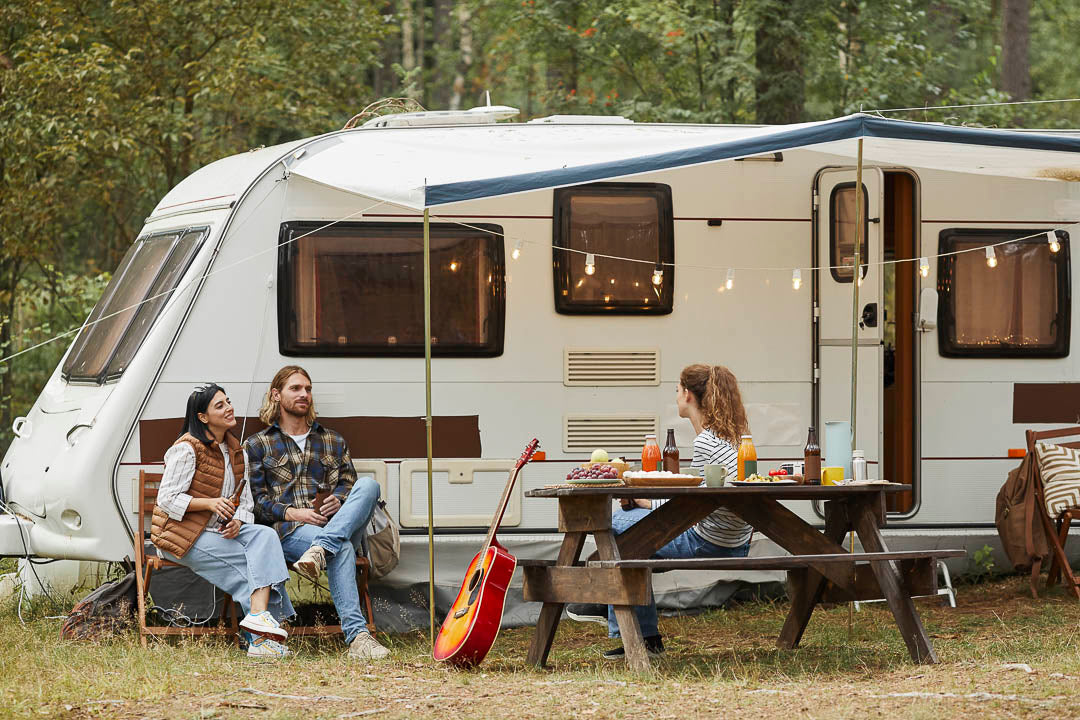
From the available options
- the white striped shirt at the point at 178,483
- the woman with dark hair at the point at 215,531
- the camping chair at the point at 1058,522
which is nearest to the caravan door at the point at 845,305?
the camping chair at the point at 1058,522

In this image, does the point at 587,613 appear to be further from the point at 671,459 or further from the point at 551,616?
the point at 671,459

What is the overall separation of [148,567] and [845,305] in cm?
378

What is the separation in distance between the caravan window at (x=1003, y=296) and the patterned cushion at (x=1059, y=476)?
1.86 feet

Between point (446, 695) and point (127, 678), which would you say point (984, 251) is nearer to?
point (446, 695)

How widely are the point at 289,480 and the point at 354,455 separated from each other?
1.44ft

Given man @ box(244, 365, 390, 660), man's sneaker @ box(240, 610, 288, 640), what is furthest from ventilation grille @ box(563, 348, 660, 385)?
man's sneaker @ box(240, 610, 288, 640)

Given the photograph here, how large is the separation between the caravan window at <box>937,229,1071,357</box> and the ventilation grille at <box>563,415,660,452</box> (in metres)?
1.78

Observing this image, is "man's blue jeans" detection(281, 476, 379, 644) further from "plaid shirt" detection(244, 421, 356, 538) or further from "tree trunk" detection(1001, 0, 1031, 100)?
"tree trunk" detection(1001, 0, 1031, 100)

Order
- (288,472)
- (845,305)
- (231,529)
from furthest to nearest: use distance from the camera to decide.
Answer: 1. (845,305)
2. (288,472)
3. (231,529)

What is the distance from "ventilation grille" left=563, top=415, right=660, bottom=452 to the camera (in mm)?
7078

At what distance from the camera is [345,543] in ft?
20.7

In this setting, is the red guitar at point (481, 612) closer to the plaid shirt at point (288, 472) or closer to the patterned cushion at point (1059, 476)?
the plaid shirt at point (288, 472)

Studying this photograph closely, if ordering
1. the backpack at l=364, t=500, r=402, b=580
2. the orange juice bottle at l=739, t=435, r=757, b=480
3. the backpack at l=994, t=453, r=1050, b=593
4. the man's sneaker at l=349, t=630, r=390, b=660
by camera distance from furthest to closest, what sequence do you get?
the backpack at l=994, t=453, r=1050, b=593 < the backpack at l=364, t=500, r=402, b=580 < the man's sneaker at l=349, t=630, r=390, b=660 < the orange juice bottle at l=739, t=435, r=757, b=480

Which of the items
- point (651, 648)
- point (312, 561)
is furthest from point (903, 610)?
point (312, 561)
